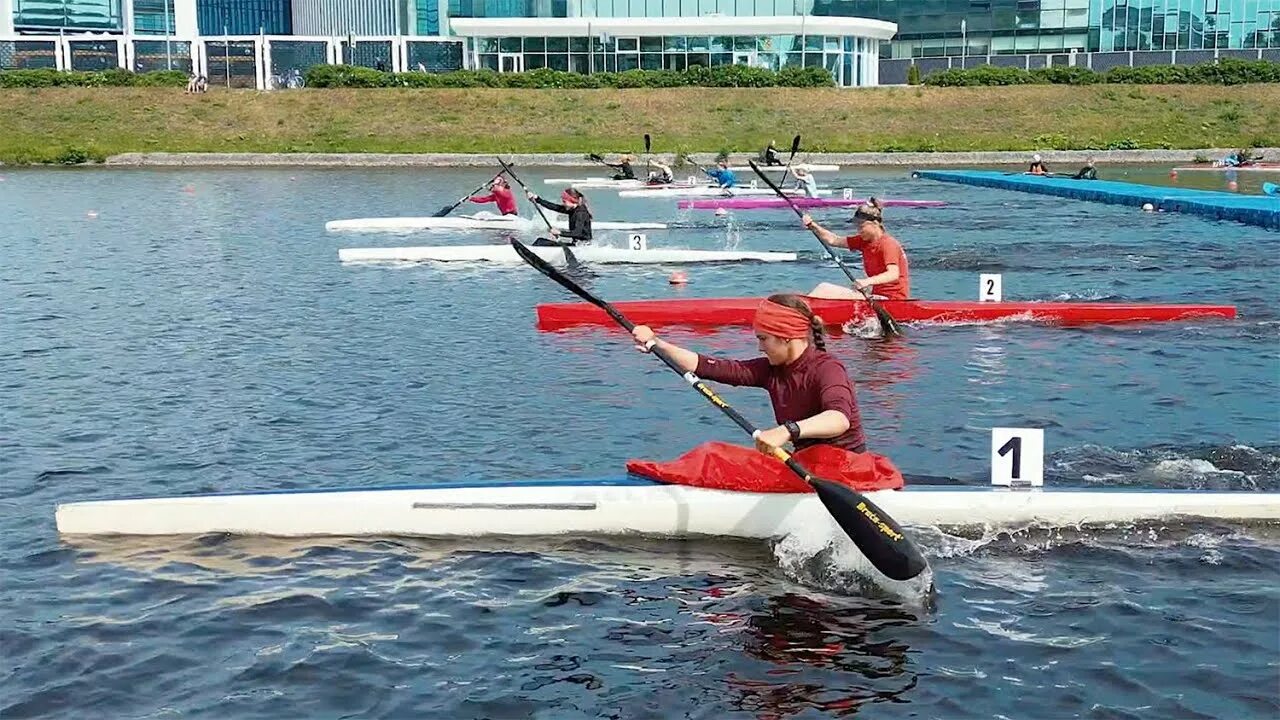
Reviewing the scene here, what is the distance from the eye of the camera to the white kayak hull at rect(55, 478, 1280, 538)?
9.98 metres

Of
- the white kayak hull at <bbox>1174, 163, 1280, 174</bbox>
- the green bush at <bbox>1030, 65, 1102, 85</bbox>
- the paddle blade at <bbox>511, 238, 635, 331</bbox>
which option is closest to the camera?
the paddle blade at <bbox>511, 238, 635, 331</bbox>

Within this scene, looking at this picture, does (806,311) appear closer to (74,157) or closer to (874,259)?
(874,259)

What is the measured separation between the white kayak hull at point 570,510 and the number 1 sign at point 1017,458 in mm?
151

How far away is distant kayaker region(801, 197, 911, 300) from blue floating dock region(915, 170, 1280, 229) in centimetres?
1649

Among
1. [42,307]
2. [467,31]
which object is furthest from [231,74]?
[42,307]

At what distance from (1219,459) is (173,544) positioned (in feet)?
27.2

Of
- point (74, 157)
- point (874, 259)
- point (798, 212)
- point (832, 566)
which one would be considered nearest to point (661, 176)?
point (798, 212)

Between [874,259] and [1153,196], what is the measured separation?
22.9 metres

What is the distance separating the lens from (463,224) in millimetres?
32000

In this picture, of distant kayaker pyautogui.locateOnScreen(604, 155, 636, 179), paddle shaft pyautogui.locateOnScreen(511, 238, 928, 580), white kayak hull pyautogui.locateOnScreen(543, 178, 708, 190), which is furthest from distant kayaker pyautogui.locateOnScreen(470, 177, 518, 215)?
paddle shaft pyautogui.locateOnScreen(511, 238, 928, 580)

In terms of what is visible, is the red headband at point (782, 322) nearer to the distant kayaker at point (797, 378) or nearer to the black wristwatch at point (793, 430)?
the distant kayaker at point (797, 378)

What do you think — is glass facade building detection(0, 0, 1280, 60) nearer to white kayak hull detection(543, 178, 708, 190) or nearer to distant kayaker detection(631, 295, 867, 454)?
white kayak hull detection(543, 178, 708, 190)

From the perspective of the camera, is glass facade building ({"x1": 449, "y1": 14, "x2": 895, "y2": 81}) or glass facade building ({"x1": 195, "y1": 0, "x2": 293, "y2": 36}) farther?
glass facade building ({"x1": 195, "y1": 0, "x2": 293, "y2": 36})

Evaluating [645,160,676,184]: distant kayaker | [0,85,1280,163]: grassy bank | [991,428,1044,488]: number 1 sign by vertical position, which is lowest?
[991,428,1044,488]: number 1 sign
